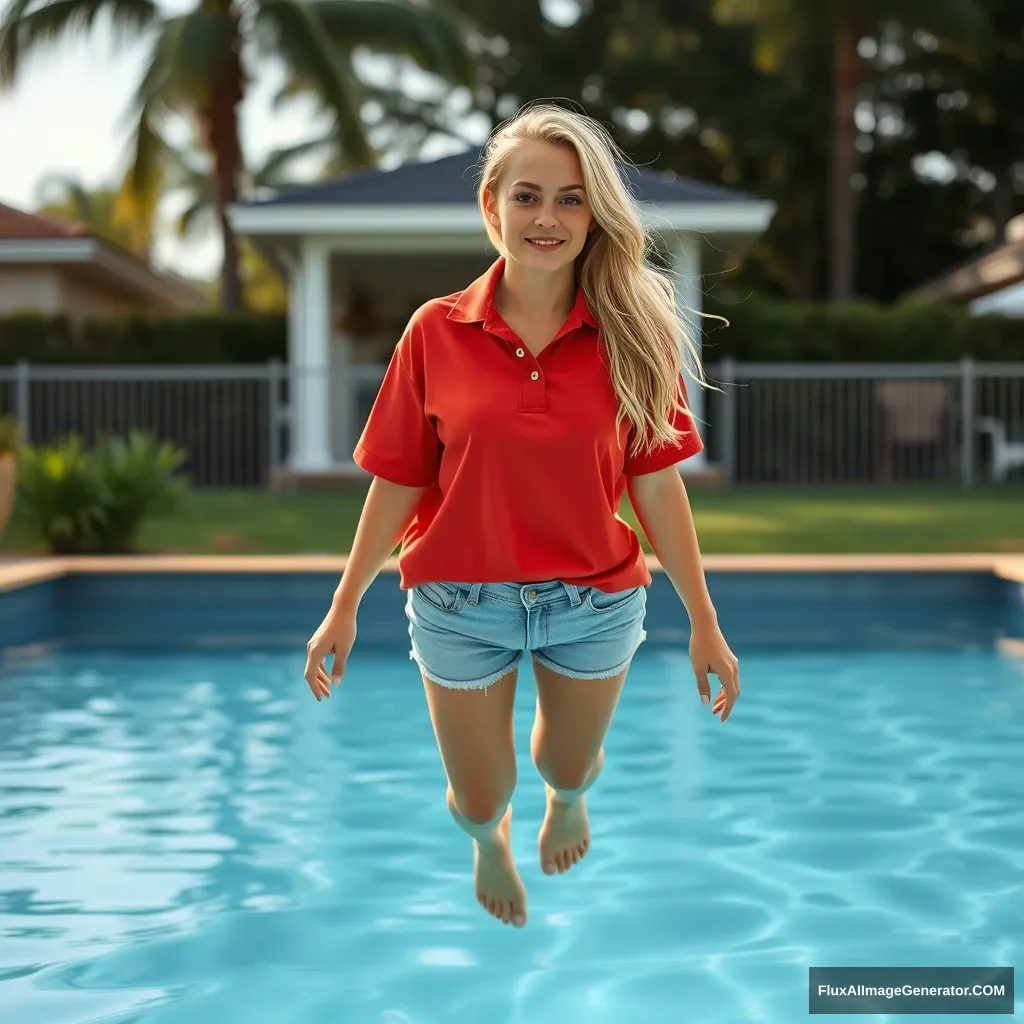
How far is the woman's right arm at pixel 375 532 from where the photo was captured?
281 cm

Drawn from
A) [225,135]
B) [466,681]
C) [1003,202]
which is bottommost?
[466,681]

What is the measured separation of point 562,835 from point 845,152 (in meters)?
22.1

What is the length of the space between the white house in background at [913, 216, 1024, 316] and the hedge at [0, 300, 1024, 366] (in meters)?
0.33

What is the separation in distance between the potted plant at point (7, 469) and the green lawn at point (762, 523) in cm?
58

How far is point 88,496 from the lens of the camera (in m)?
9.92

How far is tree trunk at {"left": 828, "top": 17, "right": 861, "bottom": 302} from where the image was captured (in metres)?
23.8

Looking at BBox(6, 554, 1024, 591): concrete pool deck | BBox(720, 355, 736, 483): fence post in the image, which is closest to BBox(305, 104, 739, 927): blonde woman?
BBox(6, 554, 1024, 591): concrete pool deck

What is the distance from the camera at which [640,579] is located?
2.86 metres

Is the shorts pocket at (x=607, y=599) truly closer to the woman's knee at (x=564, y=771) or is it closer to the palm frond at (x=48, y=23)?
the woman's knee at (x=564, y=771)

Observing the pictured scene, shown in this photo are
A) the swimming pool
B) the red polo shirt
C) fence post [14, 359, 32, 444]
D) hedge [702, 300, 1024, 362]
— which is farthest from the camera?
hedge [702, 300, 1024, 362]

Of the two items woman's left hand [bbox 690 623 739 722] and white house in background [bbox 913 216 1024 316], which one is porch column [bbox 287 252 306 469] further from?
woman's left hand [bbox 690 623 739 722]

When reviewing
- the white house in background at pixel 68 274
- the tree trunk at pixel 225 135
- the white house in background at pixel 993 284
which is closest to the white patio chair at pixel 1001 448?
the white house in background at pixel 993 284

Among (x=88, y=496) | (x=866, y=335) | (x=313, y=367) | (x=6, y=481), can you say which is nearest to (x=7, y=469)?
(x=6, y=481)

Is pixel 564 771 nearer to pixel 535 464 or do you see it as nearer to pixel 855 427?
pixel 535 464
